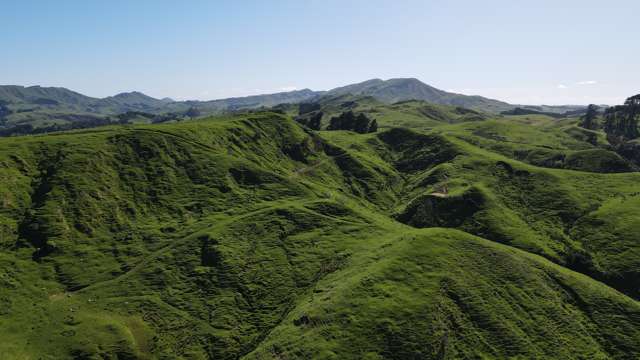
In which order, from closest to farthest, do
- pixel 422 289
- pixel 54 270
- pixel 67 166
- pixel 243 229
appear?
1. pixel 422 289
2. pixel 54 270
3. pixel 243 229
4. pixel 67 166

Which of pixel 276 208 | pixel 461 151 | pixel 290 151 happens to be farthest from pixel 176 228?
pixel 461 151

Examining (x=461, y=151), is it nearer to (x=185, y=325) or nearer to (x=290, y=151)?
(x=290, y=151)

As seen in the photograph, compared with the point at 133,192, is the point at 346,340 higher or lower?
lower

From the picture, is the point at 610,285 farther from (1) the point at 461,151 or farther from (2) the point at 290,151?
(2) the point at 290,151

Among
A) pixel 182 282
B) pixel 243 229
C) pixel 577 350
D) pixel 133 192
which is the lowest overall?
pixel 577 350

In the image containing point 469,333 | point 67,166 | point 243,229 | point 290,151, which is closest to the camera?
point 469,333

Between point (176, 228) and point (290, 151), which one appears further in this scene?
point (290, 151)
